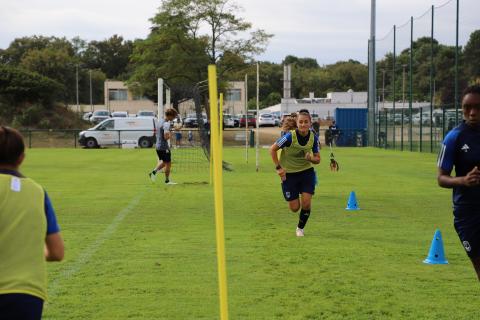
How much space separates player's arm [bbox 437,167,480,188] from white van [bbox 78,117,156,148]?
42.2 meters

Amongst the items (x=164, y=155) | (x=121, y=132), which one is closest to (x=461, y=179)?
(x=164, y=155)

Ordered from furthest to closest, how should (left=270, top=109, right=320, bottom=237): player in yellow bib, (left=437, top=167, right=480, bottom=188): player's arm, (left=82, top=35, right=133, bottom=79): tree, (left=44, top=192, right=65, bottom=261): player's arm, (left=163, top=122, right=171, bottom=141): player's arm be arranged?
1. (left=82, top=35, right=133, bottom=79): tree
2. (left=163, top=122, right=171, bottom=141): player's arm
3. (left=270, top=109, right=320, bottom=237): player in yellow bib
4. (left=437, top=167, right=480, bottom=188): player's arm
5. (left=44, top=192, right=65, bottom=261): player's arm

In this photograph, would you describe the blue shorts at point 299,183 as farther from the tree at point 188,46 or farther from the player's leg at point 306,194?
the tree at point 188,46

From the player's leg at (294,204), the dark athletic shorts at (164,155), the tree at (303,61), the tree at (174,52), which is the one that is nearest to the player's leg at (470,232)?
the player's leg at (294,204)

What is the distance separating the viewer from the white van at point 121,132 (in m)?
47.5

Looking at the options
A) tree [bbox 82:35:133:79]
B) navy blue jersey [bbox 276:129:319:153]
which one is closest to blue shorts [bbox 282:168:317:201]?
navy blue jersey [bbox 276:129:319:153]

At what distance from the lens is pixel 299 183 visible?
11.2 meters

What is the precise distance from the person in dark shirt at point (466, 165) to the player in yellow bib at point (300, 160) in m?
5.15

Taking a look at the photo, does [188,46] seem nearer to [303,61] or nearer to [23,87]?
[23,87]

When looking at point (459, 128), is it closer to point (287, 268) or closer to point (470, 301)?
point (470, 301)

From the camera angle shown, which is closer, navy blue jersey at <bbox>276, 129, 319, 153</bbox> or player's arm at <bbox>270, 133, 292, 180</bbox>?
player's arm at <bbox>270, 133, 292, 180</bbox>

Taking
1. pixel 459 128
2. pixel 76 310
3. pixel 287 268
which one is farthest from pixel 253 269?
pixel 459 128

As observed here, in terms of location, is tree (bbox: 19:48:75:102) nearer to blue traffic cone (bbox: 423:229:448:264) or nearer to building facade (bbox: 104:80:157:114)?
building facade (bbox: 104:80:157:114)

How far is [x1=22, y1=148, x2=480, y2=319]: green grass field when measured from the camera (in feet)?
22.2
